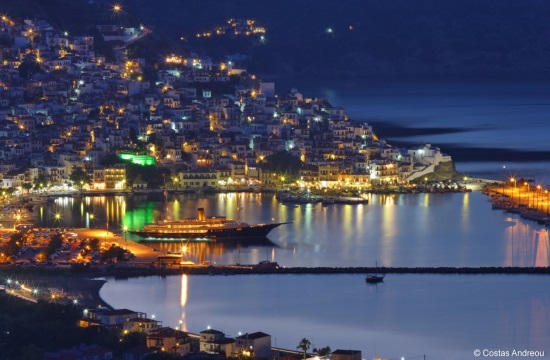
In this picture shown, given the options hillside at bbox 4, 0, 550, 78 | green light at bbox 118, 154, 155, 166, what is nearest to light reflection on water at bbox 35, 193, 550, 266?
green light at bbox 118, 154, 155, 166

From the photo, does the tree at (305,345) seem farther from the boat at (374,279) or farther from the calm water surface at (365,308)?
the boat at (374,279)

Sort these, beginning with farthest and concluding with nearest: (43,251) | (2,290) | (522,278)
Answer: (43,251), (522,278), (2,290)

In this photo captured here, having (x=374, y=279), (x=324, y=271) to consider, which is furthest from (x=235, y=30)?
(x=374, y=279)

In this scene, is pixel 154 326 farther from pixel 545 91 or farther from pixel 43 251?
pixel 545 91

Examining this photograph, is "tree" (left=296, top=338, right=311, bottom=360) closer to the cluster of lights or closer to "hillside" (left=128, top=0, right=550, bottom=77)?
the cluster of lights

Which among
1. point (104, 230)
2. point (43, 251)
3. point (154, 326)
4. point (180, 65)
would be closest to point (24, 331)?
point (154, 326)

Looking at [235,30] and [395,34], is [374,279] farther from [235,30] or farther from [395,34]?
[395,34]
